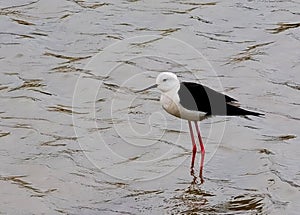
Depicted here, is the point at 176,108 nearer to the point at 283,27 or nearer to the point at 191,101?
the point at 191,101

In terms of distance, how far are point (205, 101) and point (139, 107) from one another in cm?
157

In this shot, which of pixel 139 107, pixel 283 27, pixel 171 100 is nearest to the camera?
pixel 171 100

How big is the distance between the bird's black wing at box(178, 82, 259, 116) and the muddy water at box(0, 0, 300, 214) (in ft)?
1.57

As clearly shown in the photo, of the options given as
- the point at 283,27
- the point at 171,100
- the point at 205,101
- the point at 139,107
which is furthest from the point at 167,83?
the point at 283,27

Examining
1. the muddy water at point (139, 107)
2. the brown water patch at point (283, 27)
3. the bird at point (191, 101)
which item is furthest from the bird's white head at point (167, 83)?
the brown water patch at point (283, 27)

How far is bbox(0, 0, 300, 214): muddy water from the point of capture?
7957mm

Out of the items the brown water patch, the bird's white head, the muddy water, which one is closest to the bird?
the bird's white head

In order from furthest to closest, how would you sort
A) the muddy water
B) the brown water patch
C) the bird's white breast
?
the brown water patch, the bird's white breast, the muddy water

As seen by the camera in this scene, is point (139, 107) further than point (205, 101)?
Yes

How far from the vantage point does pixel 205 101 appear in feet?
27.4

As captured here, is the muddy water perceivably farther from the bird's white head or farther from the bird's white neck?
the bird's white head

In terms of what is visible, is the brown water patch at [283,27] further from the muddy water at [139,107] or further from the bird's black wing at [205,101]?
the bird's black wing at [205,101]

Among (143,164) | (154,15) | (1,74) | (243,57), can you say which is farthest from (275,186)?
(154,15)

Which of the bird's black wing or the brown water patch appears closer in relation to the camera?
the bird's black wing
